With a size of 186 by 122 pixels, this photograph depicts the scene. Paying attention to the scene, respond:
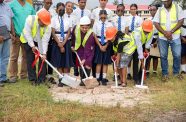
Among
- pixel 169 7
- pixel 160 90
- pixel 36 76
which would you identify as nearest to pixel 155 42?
pixel 169 7

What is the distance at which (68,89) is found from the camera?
307 inches

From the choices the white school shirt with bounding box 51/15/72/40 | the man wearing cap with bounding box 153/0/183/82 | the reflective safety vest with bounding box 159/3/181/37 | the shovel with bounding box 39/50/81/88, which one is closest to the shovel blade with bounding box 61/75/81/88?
the shovel with bounding box 39/50/81/88

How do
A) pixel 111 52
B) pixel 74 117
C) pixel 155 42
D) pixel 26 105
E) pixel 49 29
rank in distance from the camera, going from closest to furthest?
pixel 74 117 < pixel 26 105 < pixel 49 29 < pixel 111 52 < pixel 155 42

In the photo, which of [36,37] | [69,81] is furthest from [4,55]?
[69,81]

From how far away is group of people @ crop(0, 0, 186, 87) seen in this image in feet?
25.9

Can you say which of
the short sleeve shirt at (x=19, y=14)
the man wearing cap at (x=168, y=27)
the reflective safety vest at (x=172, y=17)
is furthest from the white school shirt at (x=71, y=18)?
the reflective safety vest at (x=172, y=17)

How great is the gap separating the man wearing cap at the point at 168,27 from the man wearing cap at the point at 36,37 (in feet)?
8.62

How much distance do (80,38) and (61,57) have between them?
22.8 inches

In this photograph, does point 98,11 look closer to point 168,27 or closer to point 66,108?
point 168,27

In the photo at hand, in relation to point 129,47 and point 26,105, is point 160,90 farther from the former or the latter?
point 26,105

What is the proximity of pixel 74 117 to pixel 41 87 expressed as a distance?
7.68 ft

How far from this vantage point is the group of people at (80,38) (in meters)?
7.91

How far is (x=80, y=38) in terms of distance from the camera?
26.7 feet

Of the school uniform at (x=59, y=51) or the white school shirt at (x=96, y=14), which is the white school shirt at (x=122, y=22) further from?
the school uniform at (x=59, y=51)
